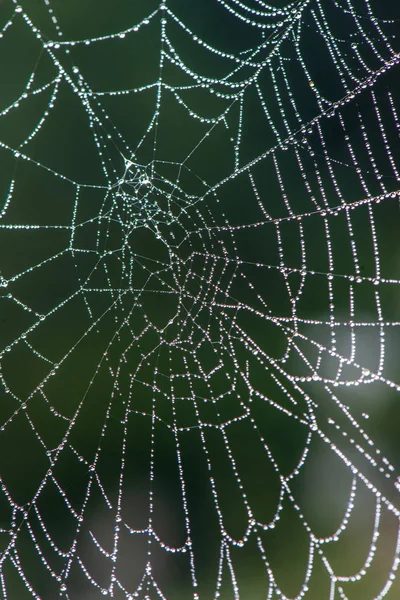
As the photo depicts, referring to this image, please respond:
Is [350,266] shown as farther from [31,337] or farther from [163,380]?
[31,337]

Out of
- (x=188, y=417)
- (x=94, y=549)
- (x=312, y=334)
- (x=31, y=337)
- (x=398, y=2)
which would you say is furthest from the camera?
(x=188, y=417)

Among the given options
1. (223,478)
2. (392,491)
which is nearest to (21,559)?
(223,478)

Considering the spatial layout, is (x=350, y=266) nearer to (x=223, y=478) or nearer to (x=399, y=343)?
(x=399, y=343)

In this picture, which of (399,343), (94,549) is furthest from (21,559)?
(399,343)

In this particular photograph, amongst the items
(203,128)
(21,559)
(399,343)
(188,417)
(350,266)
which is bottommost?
(21,559)

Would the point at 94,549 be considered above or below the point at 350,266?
below

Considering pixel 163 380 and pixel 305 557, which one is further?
pixel 163 380

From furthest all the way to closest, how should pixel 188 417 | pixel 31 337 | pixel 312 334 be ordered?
1. pixel 188 417
2. pixel 31 337
3. pixel 312 334

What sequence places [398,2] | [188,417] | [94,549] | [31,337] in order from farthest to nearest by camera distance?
[188,417]
[31,337]
[94,549]
[398,2]

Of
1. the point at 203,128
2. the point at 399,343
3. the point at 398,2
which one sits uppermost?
the point at 203,128
